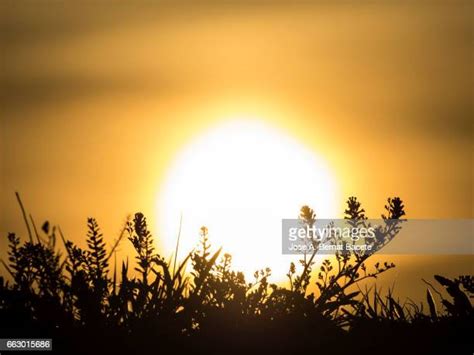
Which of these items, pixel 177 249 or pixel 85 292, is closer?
pixel 85 292

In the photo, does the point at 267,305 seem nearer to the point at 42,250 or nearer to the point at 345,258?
the point at 345,258

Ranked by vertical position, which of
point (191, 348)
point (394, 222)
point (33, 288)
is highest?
point (394, 222)

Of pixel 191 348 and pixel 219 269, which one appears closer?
pixel 191 348

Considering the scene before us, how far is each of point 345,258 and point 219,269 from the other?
689 millimetres

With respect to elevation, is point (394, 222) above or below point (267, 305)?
above

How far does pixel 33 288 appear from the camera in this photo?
503 centimetres

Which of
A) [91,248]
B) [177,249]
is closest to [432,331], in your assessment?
[177,249]

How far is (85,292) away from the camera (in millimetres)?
4781

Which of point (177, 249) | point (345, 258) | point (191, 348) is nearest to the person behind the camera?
point (191, 348)

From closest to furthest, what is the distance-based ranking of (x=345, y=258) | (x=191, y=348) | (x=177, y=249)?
(x=191, y=348), (x=345, y=258), (x=177, y=249)

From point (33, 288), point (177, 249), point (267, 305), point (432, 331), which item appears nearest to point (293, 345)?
point (267, 305)

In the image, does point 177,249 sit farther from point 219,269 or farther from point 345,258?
point 345,258

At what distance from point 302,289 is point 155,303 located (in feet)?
2.58

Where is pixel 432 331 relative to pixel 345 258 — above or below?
below
